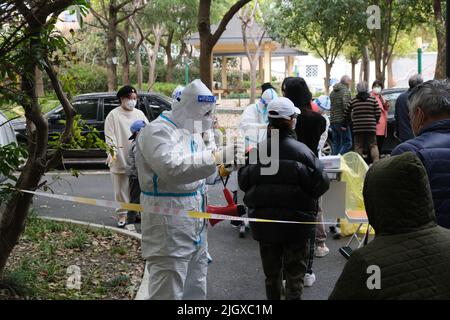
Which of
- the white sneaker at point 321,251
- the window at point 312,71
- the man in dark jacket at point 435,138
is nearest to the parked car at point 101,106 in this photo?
the white sneaker at point 321,251

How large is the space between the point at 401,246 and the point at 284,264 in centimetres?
271

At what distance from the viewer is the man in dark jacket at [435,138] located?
321 cm

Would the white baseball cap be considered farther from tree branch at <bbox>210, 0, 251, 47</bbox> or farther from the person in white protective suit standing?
tree branch at <bbox>210, 0, 251, 47</bbox>

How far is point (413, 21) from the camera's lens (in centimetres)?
1936

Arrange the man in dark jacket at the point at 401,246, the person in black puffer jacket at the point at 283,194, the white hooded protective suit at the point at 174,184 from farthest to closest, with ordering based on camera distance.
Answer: the person in black puffer jacket at the point at 283,194
the white hooded protective suit at the point at 174,184
the man in dark jacket at the point at 401,246

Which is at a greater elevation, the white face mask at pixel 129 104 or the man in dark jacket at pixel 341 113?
the white face mask at pixel 129 104

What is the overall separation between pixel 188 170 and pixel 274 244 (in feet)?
3.91

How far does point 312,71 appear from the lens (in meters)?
54.0

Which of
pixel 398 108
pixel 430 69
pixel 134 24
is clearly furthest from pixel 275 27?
pixel 430 69

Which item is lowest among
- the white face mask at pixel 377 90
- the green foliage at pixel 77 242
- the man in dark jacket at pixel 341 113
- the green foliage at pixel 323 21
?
the green foliage at pixel 77 242

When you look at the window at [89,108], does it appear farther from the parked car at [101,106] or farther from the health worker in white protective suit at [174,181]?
the health worker in white protective suit at [174,181]

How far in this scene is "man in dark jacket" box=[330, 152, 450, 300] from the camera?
200 cm

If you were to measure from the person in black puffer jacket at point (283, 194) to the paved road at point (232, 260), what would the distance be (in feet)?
2.90

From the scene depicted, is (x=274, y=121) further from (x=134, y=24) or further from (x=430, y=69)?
(x=430, y=69)
